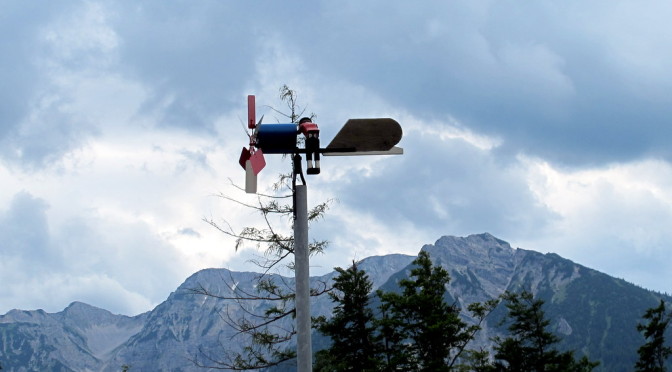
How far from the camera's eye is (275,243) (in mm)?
17203

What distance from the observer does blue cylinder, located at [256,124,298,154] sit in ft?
31.0

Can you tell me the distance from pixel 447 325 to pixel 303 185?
27.7 metres

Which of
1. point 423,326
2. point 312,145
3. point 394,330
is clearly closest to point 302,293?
point 312,145

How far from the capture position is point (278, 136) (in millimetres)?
9469

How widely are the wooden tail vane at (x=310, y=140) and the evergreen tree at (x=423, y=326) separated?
26399 mm

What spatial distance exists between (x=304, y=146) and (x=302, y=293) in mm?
2040

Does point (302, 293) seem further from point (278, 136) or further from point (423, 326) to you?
point (423, 326)

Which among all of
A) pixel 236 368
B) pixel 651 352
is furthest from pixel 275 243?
pixel 651 352

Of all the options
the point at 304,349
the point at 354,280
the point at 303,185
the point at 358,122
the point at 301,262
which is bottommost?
the point at 304,349

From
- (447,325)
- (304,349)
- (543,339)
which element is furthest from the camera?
(543,339)

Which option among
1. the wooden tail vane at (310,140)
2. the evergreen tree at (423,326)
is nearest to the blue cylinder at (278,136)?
the wooden tail vane at (310,140)

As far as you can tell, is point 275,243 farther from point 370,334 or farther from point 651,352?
point 651,352

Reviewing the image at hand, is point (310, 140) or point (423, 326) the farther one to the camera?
point (423, 326)

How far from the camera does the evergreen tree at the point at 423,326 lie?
3534 cm
